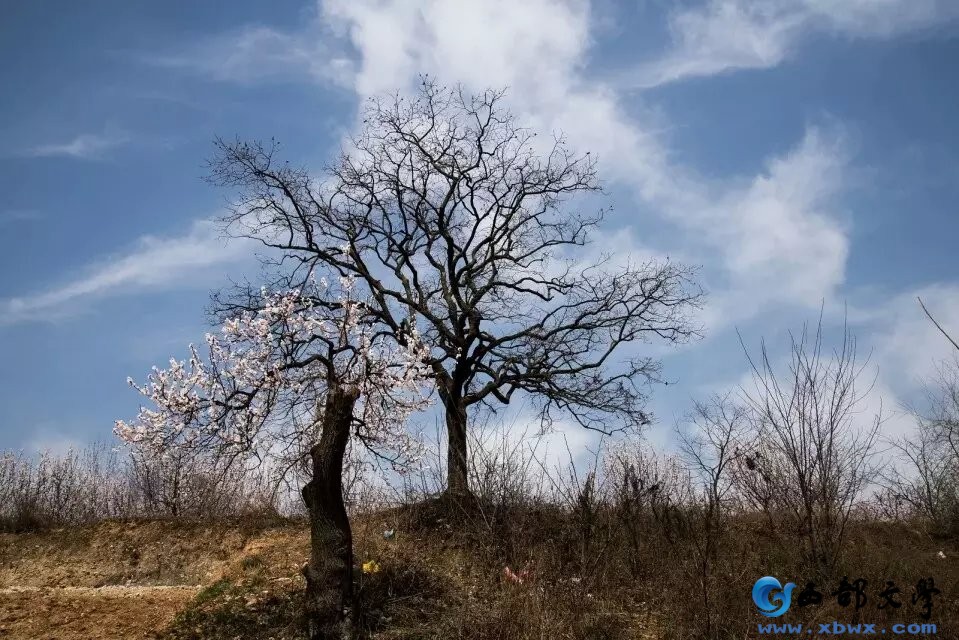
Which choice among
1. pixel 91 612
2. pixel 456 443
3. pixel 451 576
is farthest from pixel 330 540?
pixel 456 443

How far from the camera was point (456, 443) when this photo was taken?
14.0 meters

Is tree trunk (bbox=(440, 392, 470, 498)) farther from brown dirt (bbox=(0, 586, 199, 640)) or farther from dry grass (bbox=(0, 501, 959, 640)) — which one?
brown dirt (bbox=(0, 586, 199, 640))

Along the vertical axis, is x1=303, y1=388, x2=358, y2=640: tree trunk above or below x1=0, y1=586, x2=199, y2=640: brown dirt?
above

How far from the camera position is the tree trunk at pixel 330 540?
28.8 feet

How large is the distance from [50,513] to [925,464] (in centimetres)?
1944

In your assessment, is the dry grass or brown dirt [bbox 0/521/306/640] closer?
the dry grass

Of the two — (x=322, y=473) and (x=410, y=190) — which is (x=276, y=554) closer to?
(x=322, y=473)

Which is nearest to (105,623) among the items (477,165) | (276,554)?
(276,554)

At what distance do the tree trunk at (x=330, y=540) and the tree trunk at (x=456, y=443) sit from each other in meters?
3.91

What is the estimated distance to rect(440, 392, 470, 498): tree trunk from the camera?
1322 centimetres

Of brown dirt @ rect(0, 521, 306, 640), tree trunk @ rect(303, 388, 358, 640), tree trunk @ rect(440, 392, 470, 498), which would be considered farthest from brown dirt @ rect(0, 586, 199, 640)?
tree trunk @ rect(440, 392, 470, 498)

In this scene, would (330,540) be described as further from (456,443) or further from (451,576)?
(456,443)

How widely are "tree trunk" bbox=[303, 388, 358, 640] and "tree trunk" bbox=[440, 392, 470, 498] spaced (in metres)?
3.91

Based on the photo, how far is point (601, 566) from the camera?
1016 cm
